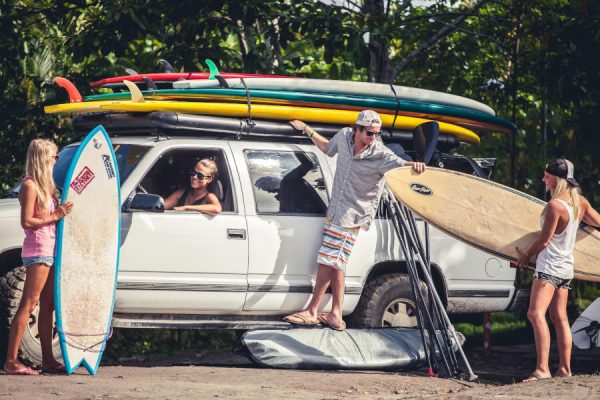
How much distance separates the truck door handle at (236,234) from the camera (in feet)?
28.1

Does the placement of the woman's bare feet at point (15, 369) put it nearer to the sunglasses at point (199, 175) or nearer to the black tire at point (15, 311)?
the black tire at point (15, 311)

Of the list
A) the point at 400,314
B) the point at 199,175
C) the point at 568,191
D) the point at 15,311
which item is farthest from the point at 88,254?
the point at 568,191

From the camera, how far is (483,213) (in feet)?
31.1

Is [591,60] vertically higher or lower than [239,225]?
higher

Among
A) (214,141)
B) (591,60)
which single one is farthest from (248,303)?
(591,60)

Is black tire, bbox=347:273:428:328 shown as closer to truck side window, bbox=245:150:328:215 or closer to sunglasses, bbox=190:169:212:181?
truck side window, bbox=245:150:328:215

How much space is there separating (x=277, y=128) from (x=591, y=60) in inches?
184

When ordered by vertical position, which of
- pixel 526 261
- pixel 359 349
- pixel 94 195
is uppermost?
pixel 94 195

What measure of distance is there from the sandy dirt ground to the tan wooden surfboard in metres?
1.17

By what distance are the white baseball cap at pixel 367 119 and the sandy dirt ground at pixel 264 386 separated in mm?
1919

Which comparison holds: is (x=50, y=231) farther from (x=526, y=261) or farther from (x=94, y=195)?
(x=526, y=261)

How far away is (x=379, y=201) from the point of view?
917cm

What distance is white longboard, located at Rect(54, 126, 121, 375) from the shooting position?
Result: 25.2 ft

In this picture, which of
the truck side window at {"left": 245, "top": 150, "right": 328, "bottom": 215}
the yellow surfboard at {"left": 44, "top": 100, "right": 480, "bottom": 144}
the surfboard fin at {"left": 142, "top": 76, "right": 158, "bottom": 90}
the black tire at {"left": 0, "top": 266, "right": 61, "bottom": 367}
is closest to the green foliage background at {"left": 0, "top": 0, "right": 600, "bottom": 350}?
the yellow surfboard at {"left": 44, "top": 100, "right": 480, "bottom": 144}
